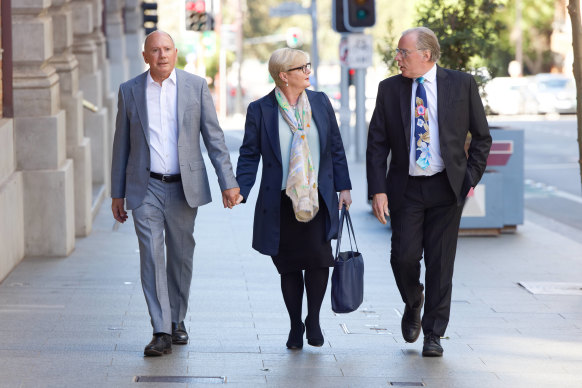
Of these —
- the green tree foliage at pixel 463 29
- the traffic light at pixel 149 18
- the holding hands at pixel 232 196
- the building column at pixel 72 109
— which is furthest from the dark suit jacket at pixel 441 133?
the traffic light at pixel 149 18

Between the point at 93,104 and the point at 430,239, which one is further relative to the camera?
the point at 93,104

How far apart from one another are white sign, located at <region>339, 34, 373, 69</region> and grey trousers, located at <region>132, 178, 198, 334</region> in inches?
573

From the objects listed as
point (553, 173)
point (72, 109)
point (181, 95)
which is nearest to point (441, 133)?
point (181, 95)

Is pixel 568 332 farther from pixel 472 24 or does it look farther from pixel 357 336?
pixel 472 24

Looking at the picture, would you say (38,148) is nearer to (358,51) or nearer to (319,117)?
(319,117)

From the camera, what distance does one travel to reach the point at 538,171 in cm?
2342

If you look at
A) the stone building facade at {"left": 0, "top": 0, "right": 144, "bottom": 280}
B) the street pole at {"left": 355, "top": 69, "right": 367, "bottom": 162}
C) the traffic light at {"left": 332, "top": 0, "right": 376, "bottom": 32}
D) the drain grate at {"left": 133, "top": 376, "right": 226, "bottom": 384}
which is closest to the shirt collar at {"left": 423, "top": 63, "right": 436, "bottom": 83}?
the drain grate at {"left": 133, "top": 376, "right": 226, "bottom": 384}

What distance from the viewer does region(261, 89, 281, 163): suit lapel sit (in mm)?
6723

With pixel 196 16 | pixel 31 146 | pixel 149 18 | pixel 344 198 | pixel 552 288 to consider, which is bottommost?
pixel 552 288

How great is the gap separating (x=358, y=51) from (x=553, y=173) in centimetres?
464

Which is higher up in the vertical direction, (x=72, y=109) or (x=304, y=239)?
(x=72, y=109)

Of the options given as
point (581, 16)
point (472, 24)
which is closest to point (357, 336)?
point (581, 16)

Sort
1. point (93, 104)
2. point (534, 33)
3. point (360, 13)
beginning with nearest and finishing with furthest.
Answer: point (93, 104), point (360, 13), point (534, 33)

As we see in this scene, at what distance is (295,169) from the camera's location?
6629 millimetres
